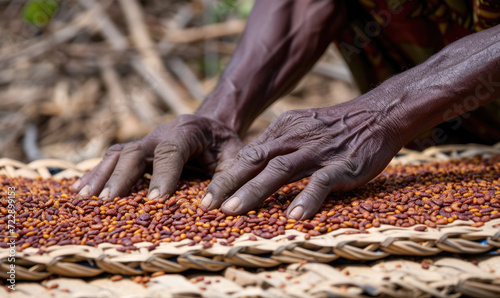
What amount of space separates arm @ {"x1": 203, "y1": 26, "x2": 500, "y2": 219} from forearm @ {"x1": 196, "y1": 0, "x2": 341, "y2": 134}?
535 millimetres

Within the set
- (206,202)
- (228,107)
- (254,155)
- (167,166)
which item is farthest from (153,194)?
(228,107)

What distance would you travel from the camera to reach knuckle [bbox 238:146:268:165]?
1379mm

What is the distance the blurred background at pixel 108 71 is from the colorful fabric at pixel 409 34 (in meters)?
1.81

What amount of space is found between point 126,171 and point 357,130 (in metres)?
0.78

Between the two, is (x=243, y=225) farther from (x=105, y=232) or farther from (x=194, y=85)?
(x=194, y=85)

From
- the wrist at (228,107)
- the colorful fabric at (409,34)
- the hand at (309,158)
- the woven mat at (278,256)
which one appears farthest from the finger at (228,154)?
the colorful fabric at (409,34)

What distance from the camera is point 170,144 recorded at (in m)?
1.56

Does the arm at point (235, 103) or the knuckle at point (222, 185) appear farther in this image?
the arm at point (235, 103)

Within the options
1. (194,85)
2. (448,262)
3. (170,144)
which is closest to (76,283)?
(170,144)

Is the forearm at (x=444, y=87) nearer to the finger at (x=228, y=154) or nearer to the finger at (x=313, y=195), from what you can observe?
the finger at (x=313, y=195)

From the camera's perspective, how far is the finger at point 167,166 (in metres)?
1.47

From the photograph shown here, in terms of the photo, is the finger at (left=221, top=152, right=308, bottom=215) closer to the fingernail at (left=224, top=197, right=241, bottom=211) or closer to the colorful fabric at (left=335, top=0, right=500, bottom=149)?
the fingernail at (left=224, top=197, right=241, bottom=211)

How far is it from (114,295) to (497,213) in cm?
106

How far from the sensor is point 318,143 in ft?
4.69
